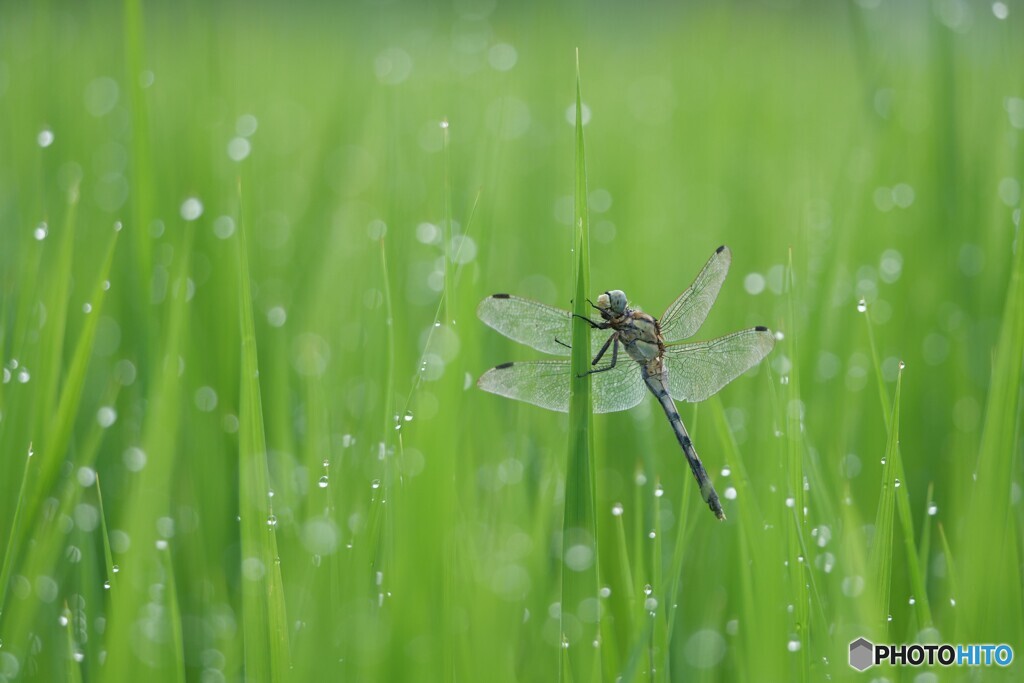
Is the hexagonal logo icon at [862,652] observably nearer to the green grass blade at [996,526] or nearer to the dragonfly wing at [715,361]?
the green grass blade at [996,526]

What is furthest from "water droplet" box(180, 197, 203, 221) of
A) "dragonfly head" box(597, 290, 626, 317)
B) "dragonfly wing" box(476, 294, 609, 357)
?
"dragonfly head" box(597, 290, 626, 317)

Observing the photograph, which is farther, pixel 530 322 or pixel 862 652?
pixel 530 322

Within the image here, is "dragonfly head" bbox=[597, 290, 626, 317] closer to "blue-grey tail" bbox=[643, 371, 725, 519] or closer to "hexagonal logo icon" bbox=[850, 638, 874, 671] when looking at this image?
"blue-grey tail" bbox=[643, 371, 725, 519]

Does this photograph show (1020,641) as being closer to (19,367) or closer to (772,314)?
(772,314)

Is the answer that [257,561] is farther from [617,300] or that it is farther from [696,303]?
[696,303]

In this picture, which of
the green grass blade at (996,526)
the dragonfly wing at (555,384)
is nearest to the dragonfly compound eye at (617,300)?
the dragonfly wing at (555,384)

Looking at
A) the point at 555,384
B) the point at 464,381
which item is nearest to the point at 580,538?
the point at 464,381

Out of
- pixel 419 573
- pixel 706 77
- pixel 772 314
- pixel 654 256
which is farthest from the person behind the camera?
pixel 706 77

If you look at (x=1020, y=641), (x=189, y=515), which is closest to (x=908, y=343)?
(x=1020, y=641)
